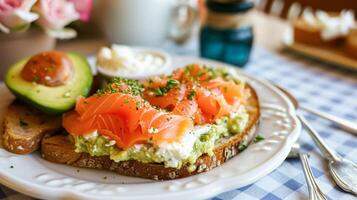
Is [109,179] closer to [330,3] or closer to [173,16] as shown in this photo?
[173,16]

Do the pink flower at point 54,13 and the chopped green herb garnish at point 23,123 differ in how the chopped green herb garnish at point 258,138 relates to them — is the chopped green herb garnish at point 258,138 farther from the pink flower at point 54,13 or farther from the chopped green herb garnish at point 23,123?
the pink flower at point 54,13

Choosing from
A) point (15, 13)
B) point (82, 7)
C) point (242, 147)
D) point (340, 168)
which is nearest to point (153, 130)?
point (242, 147)

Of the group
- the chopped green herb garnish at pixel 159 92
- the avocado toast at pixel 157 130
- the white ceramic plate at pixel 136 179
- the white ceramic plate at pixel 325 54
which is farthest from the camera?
the white ceramic plate at pixel 325 54

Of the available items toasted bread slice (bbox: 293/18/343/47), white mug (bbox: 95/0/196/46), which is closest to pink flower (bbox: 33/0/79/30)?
white mug (bbox: 95/0/196/46)

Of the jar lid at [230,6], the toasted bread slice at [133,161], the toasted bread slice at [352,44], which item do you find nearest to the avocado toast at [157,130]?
the toasted bread slice at [133,161]

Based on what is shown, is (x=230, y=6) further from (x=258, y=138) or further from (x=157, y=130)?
(x=157, y=130)
